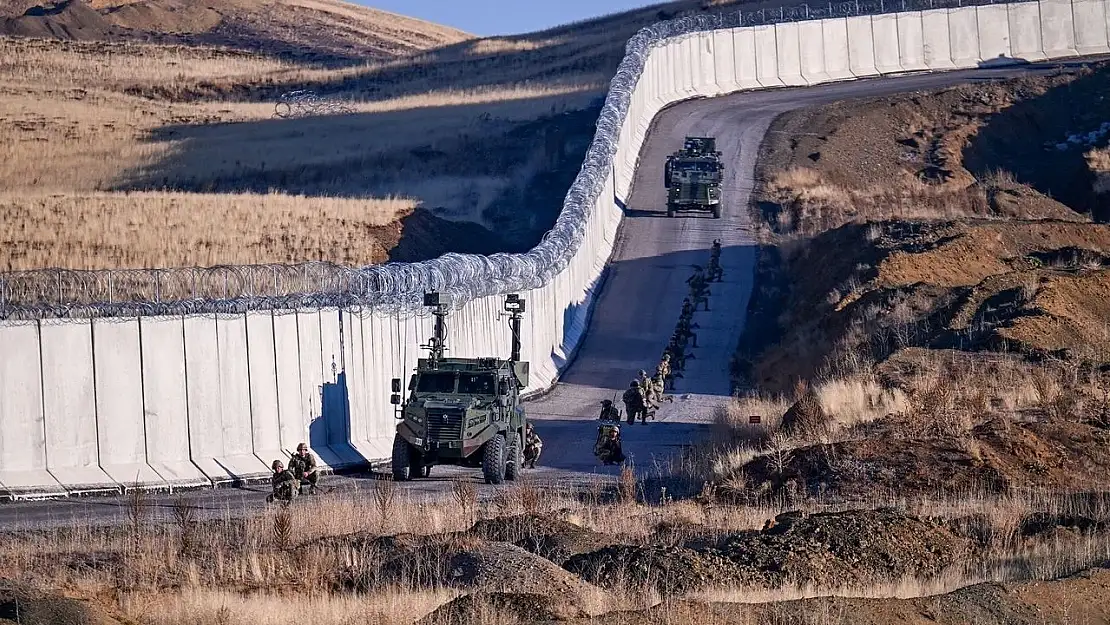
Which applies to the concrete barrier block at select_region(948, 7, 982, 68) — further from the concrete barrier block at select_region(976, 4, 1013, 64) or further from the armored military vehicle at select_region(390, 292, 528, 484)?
the armored military vehicle at select_region(390, 292, 528, 484)

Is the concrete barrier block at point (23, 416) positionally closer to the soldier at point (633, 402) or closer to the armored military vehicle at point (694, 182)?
the soldier at point (633, 402)

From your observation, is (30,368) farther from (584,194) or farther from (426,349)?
(584,194)

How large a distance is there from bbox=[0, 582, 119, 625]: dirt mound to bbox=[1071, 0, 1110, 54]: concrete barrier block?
71.3 meters

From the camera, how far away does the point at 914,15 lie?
74.1 metres

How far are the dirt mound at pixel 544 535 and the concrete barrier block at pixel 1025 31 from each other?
207 ft

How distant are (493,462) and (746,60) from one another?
4868 cm

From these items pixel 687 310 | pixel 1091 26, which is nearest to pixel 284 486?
pixel 687 310

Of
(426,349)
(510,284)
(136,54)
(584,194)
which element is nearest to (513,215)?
(584,194)

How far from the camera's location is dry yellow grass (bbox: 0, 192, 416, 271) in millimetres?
49125

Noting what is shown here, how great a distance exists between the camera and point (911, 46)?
74.5 meters

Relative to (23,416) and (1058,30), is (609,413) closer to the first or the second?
(23,416)

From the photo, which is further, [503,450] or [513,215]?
[513,215]

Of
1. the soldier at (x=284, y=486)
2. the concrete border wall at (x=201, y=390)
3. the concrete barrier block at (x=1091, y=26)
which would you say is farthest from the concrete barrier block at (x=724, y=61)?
the soldier at (x=284, y=486)

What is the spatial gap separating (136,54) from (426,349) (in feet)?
310
